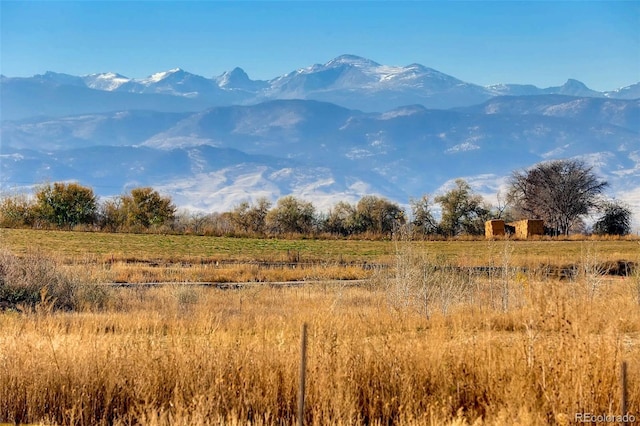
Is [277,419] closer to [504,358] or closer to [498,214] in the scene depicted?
[504,358]

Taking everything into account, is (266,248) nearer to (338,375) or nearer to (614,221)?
(338,375)

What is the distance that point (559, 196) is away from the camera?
95.8 m

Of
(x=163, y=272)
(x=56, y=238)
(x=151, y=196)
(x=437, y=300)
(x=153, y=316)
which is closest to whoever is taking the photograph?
(x=153, y=316)

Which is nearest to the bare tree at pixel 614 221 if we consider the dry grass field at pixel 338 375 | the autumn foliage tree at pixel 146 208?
the autumn foliage tree at pixel 146 208

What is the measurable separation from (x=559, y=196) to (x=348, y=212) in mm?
27183

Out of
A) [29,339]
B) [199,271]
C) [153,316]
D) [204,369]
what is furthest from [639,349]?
[199,271]

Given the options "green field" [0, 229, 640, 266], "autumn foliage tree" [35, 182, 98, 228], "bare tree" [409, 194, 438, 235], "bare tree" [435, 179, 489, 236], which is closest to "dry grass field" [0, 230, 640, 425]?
"green field" [0, 229, 640, 266]

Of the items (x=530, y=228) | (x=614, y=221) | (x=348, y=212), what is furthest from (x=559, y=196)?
(x=348, y=212)

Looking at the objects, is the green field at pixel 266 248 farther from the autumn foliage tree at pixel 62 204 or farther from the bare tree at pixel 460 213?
the bare tree at pixel 460 213

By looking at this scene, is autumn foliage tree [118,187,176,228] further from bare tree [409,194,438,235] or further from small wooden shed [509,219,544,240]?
small wooden shed [509,219,544,240]

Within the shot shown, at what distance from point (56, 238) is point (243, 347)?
49034 mm

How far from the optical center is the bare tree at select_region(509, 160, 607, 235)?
9488 centimetres

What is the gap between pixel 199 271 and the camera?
37.7 m

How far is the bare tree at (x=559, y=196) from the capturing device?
9488cm
